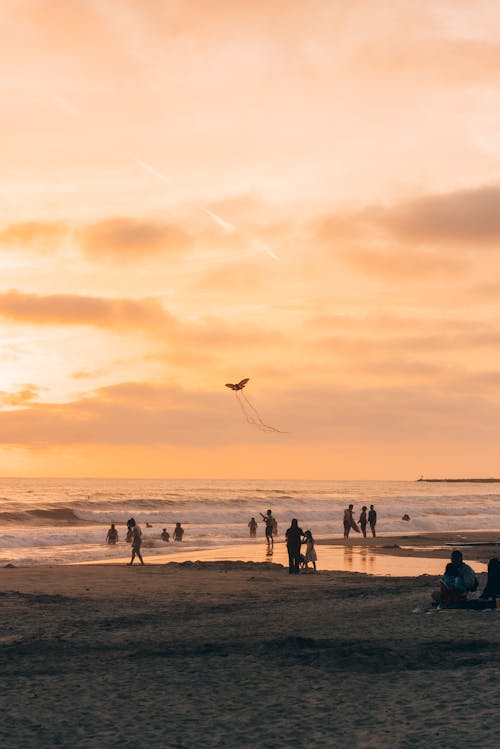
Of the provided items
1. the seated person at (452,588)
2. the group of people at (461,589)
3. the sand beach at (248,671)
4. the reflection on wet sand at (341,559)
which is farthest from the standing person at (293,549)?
the seated person at (452,588)

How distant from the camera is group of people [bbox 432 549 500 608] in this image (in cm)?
1745

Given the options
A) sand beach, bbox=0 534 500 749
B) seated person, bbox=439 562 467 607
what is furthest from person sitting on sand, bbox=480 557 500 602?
sand beach, bbox=0 534 500 749

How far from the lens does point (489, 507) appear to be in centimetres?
9856

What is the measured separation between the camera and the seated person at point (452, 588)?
17547mm

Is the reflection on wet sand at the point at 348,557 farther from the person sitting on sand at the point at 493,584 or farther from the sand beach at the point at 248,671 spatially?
the person sitting on sand at the point at 493,584

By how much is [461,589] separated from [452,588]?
196 mm

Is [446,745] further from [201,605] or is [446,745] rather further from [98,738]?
[201,605]

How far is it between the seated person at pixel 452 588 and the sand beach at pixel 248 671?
0.56 m

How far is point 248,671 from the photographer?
12.4 m

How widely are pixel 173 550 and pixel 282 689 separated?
32.2 metres

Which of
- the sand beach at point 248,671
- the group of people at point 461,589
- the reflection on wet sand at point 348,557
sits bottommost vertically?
the sand beach at point 248,671

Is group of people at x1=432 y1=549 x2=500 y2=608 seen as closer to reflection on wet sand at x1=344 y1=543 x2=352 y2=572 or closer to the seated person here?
the seated person

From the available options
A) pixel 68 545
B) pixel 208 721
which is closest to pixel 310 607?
pixel 208 721

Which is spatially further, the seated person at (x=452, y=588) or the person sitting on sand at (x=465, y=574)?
the person sitting on sand at (x=465, y=574)
